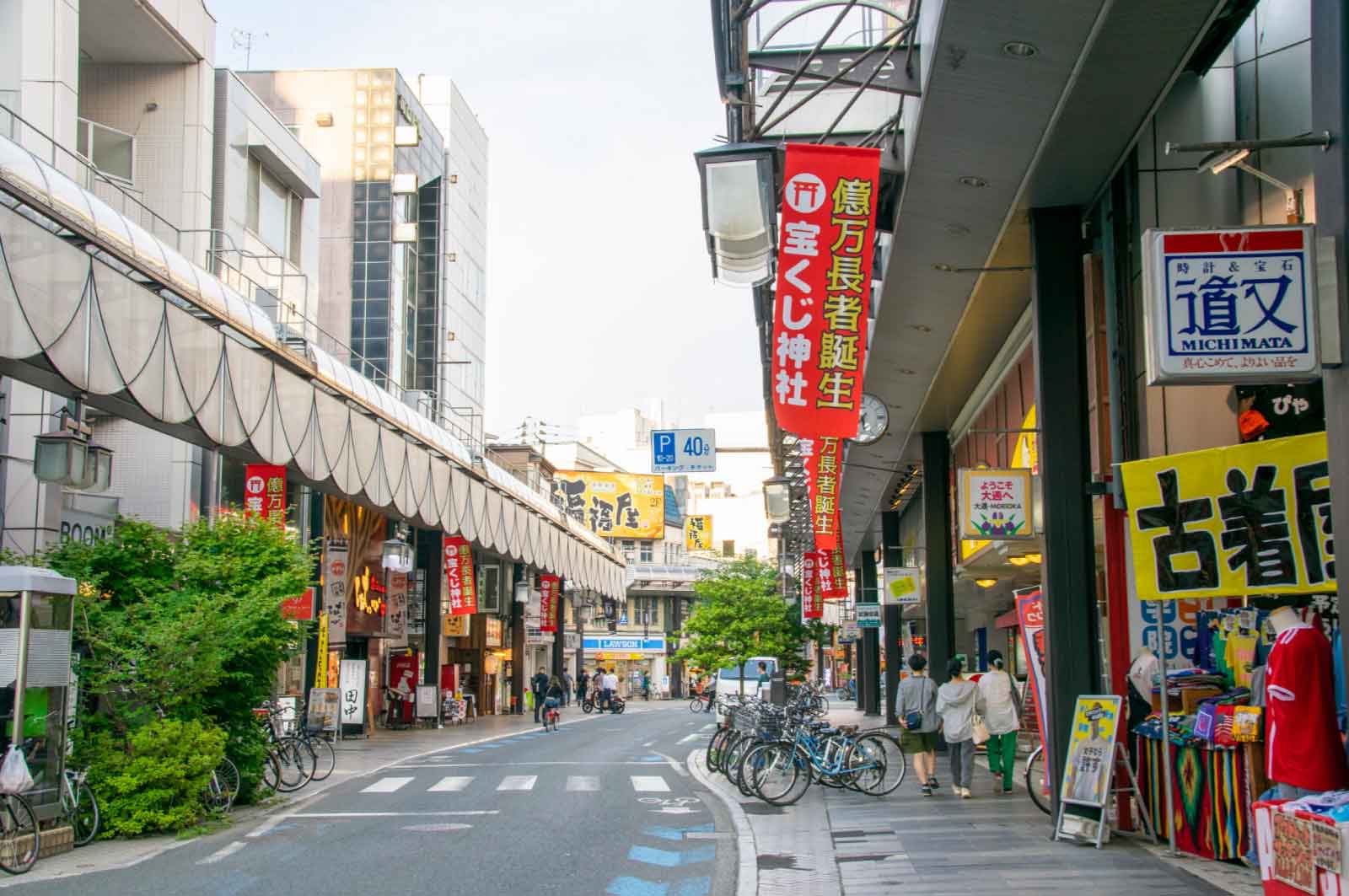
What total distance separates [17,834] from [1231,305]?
10977 millimetres

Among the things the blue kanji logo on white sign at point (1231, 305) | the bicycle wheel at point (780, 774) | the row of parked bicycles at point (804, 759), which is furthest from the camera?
the row of parked bicycles at point (804, 759)

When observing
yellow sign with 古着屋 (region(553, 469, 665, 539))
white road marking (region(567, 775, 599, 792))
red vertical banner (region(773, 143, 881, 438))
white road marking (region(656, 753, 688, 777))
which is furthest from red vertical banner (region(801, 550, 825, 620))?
yellow sign with 古着屋 (region(553, 469, 665, 539))

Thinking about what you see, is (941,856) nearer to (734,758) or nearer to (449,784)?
(734,758)

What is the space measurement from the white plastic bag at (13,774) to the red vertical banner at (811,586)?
94.6 feet

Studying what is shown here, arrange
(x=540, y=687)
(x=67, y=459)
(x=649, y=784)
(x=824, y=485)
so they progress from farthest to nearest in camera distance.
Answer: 1. (x=540, y=687)
2. (x=824, y=485)
3. (x=649, y=784)
4. (x=67, y=459)

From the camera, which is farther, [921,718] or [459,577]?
[459,577]

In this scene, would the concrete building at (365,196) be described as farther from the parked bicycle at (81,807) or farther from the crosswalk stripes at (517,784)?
the parked bicycle at (81,807)

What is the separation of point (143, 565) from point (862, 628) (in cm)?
3141

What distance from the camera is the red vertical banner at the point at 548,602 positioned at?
59.8 m

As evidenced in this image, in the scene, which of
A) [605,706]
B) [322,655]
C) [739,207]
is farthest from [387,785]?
[605,706]

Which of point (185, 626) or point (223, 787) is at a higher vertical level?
point (185, 626)

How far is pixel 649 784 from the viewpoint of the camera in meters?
21.1

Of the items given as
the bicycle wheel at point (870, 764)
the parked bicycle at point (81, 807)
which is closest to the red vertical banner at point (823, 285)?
the bicycle wheel at point (870, 764)

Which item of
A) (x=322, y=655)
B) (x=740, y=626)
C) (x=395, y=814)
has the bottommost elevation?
(x=395, y=814)
